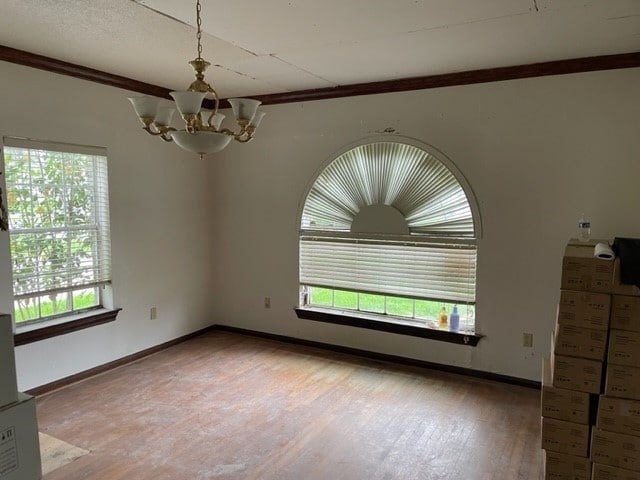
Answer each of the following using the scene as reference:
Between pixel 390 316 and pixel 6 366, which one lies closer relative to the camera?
pixel 6 366

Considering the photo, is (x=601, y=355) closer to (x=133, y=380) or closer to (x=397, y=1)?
(x=397, y=1)

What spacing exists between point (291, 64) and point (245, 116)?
147 centimetres

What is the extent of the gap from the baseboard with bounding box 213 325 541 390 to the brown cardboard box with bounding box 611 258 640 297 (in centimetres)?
169

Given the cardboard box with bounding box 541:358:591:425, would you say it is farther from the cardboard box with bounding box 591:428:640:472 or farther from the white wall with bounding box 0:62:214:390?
the white wall with bounding box 0:62:214:390

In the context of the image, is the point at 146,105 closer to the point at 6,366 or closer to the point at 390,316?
the point at 6,366

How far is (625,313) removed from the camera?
2197 millimetres

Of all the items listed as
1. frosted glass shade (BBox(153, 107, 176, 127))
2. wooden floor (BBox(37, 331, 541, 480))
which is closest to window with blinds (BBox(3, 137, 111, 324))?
wooden floor (BBox(37, 331, 541, 480))

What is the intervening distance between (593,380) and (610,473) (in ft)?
1.49

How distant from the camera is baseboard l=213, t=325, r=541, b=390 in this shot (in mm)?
3700

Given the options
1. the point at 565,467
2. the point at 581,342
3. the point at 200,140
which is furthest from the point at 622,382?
the point at 200,140

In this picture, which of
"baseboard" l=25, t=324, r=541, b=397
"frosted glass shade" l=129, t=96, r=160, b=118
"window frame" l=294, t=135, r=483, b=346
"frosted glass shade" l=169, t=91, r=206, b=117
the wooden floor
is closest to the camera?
"frosted glass shade" l=169, t=91, r=206, b=117

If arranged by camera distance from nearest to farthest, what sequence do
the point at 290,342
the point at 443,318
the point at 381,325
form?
the point at 443,318 → the point at 381,325 → the point at 290,342

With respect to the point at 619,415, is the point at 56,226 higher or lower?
higher

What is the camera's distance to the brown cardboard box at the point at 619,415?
2.21 meters
